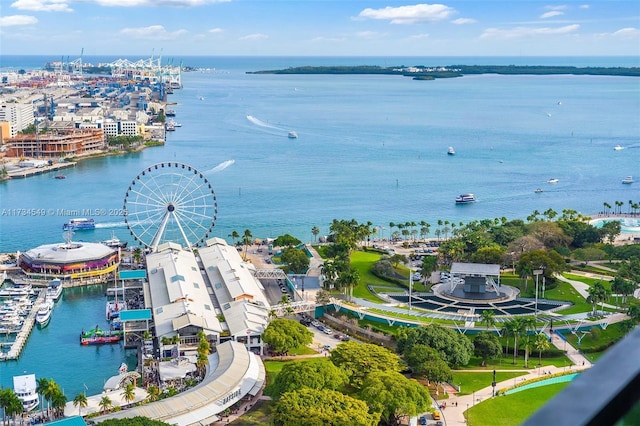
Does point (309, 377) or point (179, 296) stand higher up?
point (309, 377)

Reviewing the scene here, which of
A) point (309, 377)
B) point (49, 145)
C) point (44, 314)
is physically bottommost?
point (44, 314)

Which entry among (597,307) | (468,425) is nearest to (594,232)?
(597,307)

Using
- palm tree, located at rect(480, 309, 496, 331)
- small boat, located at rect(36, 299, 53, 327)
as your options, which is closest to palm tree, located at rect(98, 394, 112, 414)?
small boat, located at rect(36, 299, 53, 327)

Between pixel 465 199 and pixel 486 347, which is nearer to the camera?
pixel 486 347

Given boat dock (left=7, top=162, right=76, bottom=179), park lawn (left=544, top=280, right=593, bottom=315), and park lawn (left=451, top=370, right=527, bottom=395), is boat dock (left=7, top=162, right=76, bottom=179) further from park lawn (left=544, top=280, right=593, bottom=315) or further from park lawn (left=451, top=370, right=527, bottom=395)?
park lawn (left=451, top=370, right=527, bottom=395)

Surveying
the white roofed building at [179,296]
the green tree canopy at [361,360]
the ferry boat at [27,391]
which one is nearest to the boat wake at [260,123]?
the white roofed building at [179,296]

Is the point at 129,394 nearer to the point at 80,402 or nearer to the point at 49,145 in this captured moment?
the point at 80,402

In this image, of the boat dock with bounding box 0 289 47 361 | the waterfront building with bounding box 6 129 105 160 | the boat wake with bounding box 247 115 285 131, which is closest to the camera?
the boat dock with bounding box 0 289 47 361

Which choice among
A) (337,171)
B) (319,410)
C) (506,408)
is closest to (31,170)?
(337,171)
